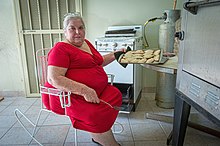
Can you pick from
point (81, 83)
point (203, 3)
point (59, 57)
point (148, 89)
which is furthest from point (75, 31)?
point (148, 89)

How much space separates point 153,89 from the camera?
269 cm

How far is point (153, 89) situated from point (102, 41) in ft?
3.94

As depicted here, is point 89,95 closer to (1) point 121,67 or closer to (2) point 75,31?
(2) point 75,31

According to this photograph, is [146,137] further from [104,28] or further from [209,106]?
[104,28]

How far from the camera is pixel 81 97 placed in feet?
4.21

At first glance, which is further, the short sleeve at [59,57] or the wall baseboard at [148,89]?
the wall baseboard at [148,89]

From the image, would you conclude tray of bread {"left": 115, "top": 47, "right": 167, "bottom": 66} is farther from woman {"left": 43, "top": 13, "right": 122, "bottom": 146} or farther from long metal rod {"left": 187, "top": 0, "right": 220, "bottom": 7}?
long metal rod {"left": 187, "top": 0, "right": 220, "bottom": 7}

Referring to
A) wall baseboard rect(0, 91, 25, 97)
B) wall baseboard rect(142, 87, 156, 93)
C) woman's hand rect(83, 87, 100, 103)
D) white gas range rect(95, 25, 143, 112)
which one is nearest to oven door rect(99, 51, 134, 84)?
white gas range rect(95, 25, 143, 112)

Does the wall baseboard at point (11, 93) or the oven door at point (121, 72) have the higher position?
the oven door at point (121, 72)

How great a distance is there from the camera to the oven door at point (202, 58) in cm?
76

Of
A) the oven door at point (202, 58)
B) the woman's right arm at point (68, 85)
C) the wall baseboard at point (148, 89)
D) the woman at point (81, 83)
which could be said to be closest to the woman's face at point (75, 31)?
the woman at point (81, 83)

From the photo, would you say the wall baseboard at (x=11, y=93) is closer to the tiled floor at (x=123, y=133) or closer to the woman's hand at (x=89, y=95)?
the tiled floor at (x=123, y=133)

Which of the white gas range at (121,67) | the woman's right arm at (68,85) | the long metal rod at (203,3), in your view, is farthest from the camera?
the white gas range at (121,67)

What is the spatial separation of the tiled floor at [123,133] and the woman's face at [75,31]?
0.96 m
